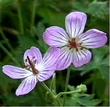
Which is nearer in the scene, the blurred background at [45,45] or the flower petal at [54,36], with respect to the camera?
the flower petal at [54,36]

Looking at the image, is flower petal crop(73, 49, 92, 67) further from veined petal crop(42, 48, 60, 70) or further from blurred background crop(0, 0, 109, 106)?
blurred background crop(0, 0, 109, 106)

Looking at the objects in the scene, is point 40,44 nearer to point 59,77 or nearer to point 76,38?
point 76,38

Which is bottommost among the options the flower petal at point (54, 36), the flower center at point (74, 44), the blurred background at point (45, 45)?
the blurred background at point (45, 45)

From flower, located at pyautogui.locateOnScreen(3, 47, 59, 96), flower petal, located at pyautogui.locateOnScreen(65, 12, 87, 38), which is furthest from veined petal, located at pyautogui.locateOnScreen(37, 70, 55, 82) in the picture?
flower petal, located at pyautogui.locateOnScreen(65, 12, 87, 38)

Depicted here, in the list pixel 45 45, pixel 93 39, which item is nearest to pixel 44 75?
pixel 93 39

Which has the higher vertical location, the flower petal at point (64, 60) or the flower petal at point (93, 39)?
the flower petal at point (93, 39)

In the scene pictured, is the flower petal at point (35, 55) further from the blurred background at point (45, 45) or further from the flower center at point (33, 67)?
the blurred background at point (45, 45)

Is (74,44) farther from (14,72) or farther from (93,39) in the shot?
(14,72)

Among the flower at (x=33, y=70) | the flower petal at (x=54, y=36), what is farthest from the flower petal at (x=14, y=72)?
the flower petal at (x=54, y=36)
